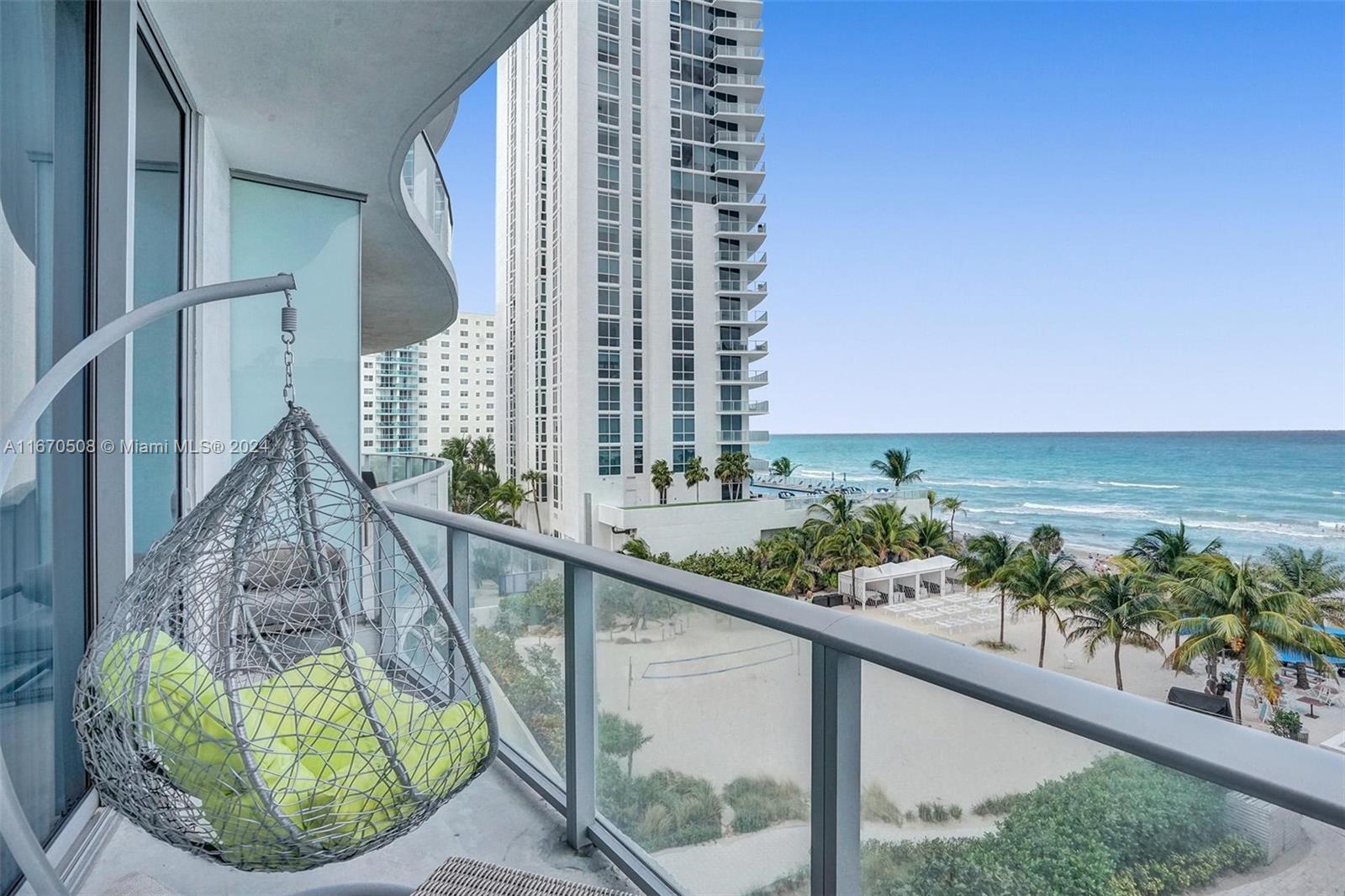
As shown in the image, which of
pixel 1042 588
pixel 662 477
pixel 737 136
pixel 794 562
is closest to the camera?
pixel 1042 588

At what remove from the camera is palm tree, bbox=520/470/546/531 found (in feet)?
92.2

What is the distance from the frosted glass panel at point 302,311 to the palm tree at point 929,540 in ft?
66.2

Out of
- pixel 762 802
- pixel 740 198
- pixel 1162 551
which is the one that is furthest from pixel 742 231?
pixel 762 802

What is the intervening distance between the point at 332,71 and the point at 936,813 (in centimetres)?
310

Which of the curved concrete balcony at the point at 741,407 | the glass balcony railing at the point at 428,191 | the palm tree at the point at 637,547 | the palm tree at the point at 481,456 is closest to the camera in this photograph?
the glass balcony railing at the point at 428,191

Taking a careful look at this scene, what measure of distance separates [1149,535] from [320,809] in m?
23.8

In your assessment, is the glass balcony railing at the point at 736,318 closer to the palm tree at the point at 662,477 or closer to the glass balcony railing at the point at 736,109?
the palm tree at the point at 662,477

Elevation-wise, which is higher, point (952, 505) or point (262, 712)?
point (262, 712)

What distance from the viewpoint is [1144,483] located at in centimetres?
2852

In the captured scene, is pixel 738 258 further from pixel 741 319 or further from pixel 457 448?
pixel 457 448

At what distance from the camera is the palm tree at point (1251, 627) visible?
10203 millimetres

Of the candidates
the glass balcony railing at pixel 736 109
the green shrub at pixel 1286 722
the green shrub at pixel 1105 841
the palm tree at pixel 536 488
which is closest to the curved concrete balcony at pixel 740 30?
the glass balcony railing at pixel 736 109

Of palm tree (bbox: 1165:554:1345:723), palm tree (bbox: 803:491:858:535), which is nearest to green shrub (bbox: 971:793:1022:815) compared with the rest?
palm tree (bbox: 1165:554:1345:723)

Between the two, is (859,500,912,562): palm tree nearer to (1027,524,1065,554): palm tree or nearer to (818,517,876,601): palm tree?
(818,517,876,601): palm tree
